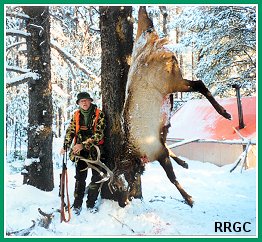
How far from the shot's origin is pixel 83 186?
15.6 feet

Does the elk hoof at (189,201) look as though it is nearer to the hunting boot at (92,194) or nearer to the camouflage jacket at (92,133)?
the hunting boot at (92,194)

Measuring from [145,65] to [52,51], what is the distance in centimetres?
123

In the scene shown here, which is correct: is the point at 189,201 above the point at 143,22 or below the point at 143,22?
below

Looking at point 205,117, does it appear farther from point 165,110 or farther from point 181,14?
point 181,14

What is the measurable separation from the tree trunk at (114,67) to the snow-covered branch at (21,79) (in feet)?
2.92

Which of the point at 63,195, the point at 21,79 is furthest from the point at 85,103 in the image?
the point at 63,195

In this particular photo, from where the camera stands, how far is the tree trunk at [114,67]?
468 cm

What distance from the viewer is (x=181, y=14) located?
4.81m

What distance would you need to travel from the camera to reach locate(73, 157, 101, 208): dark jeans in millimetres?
4711

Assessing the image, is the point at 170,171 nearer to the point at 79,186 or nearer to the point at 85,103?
the point at 79,186

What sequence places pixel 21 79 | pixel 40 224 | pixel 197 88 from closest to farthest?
pixel 197 88 < pixel 40 224 < pixel 21 79

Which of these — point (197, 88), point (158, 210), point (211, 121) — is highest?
point (197, 88)

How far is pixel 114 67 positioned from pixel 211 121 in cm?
131

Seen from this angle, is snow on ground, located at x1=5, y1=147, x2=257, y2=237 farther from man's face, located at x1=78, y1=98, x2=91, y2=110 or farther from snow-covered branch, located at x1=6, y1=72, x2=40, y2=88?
snow-covered branch, located at x1=6, y1=72, x2=40, y2=88
